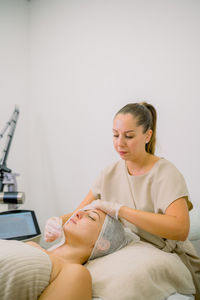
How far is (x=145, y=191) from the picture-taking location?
1298 millimetres

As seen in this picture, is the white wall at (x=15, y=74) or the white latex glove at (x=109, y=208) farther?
the white wall at (x=15, y=74)

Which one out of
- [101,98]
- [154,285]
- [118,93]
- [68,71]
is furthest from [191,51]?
[154,285]

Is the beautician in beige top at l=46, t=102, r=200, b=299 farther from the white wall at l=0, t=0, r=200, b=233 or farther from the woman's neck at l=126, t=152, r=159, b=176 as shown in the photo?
the white wall at l=0, t=0, r=200, b=233

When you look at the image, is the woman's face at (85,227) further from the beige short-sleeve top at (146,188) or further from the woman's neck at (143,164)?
the woman's neck at (143,164)

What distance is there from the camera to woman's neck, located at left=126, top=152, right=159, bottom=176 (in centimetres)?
135

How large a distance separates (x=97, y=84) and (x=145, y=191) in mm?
1299

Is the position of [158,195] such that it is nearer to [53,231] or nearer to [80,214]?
[80,214]

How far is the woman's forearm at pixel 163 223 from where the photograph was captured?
1114 millimetres

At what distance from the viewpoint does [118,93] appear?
2182mm

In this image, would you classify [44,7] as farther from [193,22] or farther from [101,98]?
[193,22]

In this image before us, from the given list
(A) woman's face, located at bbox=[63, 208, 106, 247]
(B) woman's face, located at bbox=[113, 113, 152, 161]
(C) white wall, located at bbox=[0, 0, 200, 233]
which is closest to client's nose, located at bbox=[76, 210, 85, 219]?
(A) woman's face, located at bbox=[63, 208, 106, 247]

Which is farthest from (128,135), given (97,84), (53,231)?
(97,84)

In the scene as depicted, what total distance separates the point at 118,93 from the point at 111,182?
97cm

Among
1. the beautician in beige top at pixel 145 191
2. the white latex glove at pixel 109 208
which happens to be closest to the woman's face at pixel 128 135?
the beautician in beige top at pixel 145 191
